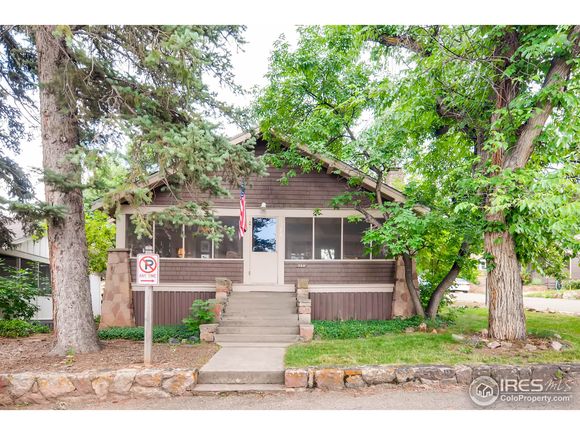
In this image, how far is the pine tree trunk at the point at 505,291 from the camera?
715cm

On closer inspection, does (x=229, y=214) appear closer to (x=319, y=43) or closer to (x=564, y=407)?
(x=319, y=43)

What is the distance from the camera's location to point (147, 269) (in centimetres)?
582

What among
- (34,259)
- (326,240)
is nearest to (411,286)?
(326,240)

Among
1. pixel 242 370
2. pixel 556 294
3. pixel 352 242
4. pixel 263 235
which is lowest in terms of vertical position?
pixel 556 294

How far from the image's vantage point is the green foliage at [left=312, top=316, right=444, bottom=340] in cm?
873

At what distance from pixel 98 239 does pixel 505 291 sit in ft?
47.0

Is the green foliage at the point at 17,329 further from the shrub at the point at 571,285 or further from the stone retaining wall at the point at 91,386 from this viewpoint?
the shrub at the point at 571,285

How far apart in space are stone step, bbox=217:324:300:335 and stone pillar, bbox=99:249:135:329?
290cm

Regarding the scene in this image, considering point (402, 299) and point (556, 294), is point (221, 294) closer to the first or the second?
point (402, 299)

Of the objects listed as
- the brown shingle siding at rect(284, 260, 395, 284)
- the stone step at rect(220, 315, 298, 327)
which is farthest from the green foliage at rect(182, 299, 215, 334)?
the brown shingle siding at rect(284, 260, 395, 284)

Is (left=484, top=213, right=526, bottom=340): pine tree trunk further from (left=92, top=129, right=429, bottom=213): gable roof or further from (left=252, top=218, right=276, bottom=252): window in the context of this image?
(left=252, top=218, right=276, bottom=252): window

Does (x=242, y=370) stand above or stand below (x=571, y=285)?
above

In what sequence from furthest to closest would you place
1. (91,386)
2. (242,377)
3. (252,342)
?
(252,342)
(242,377)
(91,386)

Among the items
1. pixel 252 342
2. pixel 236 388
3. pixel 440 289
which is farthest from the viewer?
pixel 440 289
